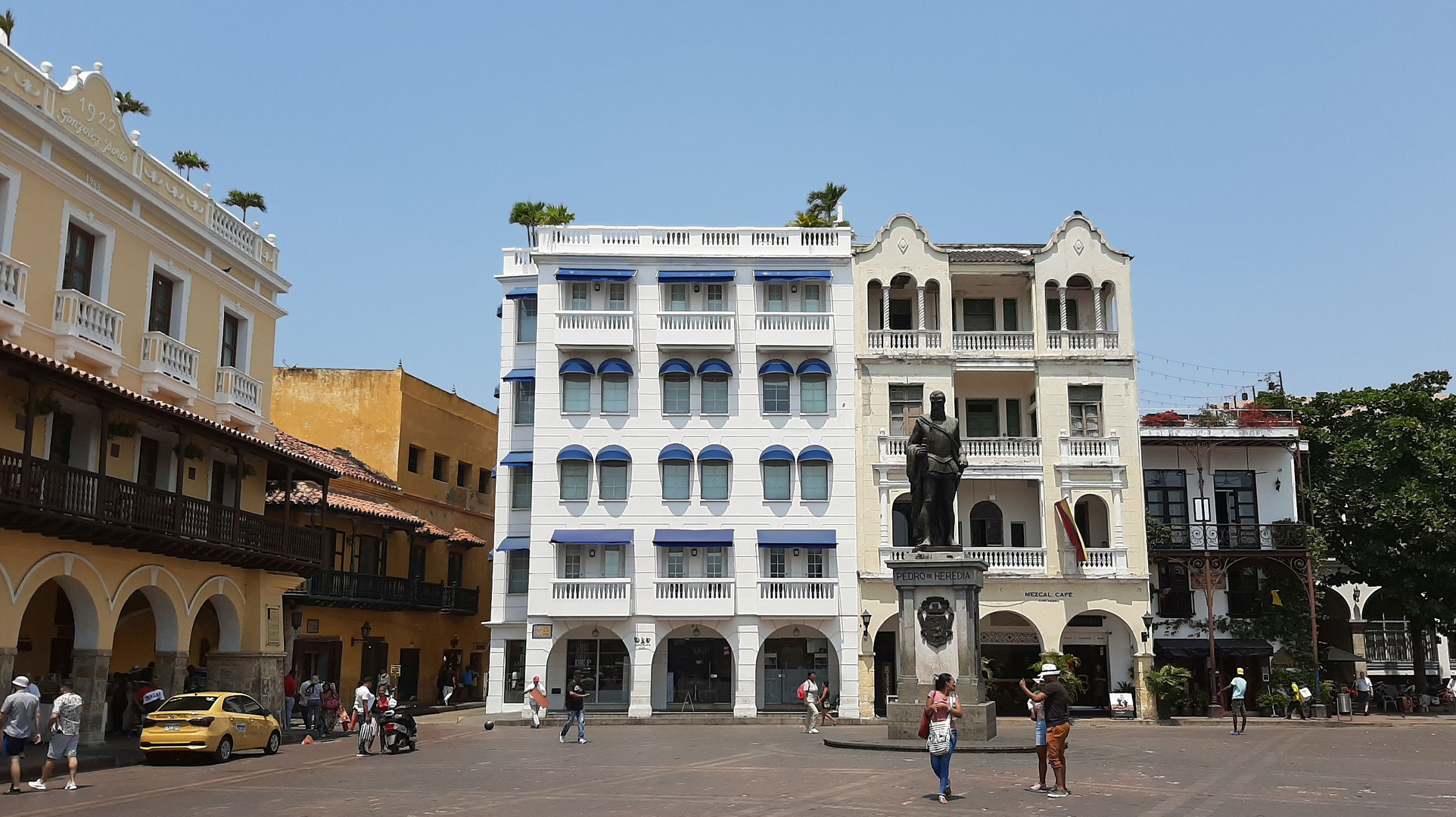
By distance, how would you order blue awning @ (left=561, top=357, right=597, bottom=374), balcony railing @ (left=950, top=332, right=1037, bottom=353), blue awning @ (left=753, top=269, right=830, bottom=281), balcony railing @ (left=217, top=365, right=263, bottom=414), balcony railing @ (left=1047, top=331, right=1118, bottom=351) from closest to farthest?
1. balcony railing @ (left=217, top=365, right=263, bottom=414)
2. blue awning @ (left=561, top=357, right=597, bottom=374)
3. blue awning @ (left=753, top=269, right=830, bottom=281)
4. balcony railing @ (left=1047, top=331, right=1118, bottom=351)
5. balcony railing @ (left=950, top=332, right=1037, bottom=353)

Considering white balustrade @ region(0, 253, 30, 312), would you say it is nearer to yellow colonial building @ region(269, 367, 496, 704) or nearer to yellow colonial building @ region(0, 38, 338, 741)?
yellow colonial building @ region(0, 38, 338, 741)

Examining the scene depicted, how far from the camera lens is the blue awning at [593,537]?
3909 cm

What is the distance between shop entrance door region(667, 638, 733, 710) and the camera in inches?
1582

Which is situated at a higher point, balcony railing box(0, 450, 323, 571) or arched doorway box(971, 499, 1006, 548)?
arched doorway box(971, 499, 1006, 548)

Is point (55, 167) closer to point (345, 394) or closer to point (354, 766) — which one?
point (354, 766)

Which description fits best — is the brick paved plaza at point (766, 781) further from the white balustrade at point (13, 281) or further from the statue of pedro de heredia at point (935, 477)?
the white balustrade at point (13, 281)

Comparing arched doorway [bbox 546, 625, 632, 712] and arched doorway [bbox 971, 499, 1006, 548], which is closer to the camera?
arched doorway [bbox 546, 625, 632, 712]

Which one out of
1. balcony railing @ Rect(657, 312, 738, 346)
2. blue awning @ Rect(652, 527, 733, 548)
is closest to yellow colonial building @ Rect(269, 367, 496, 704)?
blue awning @ Rect(652, 527, 733, 548)

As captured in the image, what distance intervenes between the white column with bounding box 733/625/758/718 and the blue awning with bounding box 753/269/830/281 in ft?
38.2

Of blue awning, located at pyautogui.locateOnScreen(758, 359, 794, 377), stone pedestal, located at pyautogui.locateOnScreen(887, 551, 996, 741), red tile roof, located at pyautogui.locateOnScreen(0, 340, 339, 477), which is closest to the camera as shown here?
red tile roof, located at pyautogui.locateOnScreen(0, 340, 339, 477)

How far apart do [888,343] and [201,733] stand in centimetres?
2524

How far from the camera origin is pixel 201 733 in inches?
911

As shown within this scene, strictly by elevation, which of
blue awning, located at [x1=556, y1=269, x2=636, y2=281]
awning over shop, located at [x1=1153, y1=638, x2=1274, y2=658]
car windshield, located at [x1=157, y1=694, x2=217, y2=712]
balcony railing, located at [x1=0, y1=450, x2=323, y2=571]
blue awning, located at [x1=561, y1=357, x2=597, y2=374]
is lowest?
car windshield, located at [x1=157, y1=694, x2=217, y2=712]

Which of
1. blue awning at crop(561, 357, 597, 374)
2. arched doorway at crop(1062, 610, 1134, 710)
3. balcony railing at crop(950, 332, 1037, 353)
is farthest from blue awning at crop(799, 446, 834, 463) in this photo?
arched doorway at crop(1062, 610, 1134, 710)
